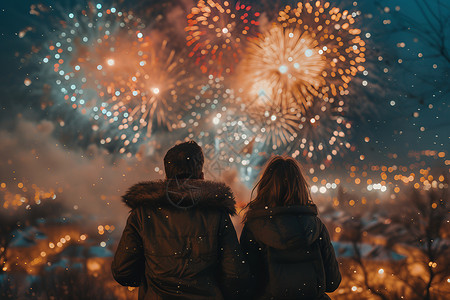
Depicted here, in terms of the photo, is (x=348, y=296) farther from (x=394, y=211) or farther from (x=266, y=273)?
Answer: (x=266, y=273)

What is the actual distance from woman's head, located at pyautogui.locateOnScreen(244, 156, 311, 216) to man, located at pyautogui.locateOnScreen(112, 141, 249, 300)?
0.32 m

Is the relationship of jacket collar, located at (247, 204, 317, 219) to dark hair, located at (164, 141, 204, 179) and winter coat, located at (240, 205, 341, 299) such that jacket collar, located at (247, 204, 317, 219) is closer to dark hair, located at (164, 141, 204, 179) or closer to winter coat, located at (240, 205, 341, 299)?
winter coat, located at (240, 205, 341, 299)

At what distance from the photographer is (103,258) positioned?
35625 mm

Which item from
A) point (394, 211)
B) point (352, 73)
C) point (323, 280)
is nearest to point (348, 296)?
point (394, 211)

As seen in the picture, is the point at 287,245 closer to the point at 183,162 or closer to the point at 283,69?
the point at 183,162

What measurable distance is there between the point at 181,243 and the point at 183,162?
52 cm

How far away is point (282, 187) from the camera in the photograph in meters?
2.94

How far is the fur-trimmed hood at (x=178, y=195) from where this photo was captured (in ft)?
8.55

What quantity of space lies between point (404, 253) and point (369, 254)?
13.1ft

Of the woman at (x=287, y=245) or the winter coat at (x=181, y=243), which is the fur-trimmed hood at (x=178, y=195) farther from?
the woman at (x=287, y=245)

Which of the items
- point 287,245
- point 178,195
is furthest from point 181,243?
point 287,245

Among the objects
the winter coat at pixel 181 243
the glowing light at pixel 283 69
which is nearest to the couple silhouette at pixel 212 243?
the winter coat at pixel 181 243

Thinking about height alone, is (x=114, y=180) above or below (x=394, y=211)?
above

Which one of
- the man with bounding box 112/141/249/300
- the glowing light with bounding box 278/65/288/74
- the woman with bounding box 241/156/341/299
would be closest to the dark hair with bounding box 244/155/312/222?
the woman with bounding box 241/156/341/299
